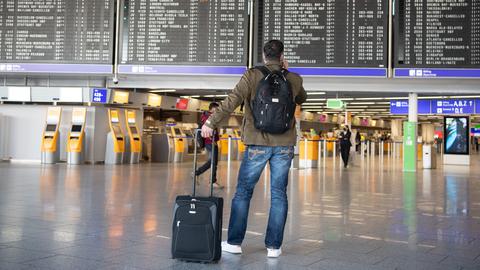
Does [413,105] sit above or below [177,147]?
above

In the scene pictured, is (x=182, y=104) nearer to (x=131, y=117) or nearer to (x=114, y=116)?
(x=131, y=117)

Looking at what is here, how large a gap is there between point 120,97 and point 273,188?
41.7 feet

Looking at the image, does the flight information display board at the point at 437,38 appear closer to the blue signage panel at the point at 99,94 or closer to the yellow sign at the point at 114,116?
the blue signage panel at the point at 99,94

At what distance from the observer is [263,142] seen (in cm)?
342

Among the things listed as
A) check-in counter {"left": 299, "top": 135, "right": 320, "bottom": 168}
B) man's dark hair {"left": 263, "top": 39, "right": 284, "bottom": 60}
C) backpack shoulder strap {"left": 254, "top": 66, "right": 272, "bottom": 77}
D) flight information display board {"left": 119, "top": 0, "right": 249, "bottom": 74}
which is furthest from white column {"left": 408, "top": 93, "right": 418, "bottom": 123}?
backpack shoulder strap {"left": 254, "top": 66, "right": 272, "bottom": 77}

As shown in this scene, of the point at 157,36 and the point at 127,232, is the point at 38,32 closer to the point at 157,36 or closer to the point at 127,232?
the point at 157,36

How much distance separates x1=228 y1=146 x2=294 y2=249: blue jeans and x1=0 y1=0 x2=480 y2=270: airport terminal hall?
0.03 feet

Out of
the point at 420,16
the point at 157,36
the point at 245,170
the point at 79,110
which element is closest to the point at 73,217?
the point at 245,170

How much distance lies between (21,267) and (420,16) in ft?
32.7

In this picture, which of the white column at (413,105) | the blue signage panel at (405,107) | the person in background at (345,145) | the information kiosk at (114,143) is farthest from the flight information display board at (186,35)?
the blue signage panel at (405,107)

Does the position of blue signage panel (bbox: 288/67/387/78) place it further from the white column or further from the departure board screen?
the white column

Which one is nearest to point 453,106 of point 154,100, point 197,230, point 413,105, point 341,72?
point 413,105

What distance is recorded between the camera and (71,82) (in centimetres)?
1500

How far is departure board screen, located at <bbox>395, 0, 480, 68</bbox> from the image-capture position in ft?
34.7
